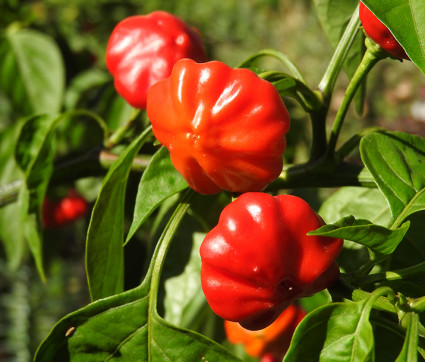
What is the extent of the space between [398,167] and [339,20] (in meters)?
0.27

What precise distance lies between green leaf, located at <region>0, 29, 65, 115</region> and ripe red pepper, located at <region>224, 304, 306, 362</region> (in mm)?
632

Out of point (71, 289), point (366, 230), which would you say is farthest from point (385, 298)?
point (71, 289)

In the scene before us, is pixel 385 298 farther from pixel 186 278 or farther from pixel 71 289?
pixel 71 289

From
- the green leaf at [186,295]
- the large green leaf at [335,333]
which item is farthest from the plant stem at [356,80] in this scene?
the green leaf at [186,295]

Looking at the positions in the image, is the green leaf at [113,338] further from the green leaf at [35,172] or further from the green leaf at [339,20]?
the green leaf at [339,20]

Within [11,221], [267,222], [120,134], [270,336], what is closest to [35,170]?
[120,134]

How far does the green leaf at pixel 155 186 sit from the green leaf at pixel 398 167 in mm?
197

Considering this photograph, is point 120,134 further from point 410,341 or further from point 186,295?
point 410,341

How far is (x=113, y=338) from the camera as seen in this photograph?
0.61 meters

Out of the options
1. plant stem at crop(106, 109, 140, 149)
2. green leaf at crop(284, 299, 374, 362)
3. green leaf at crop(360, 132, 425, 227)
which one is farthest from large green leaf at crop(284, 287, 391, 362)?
plant stem at crop(106, 109, 140, 149)

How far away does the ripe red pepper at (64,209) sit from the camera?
1.54 metres

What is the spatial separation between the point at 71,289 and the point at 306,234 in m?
2.16

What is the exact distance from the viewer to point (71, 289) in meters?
2.55

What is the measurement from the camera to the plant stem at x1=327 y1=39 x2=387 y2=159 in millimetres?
662
